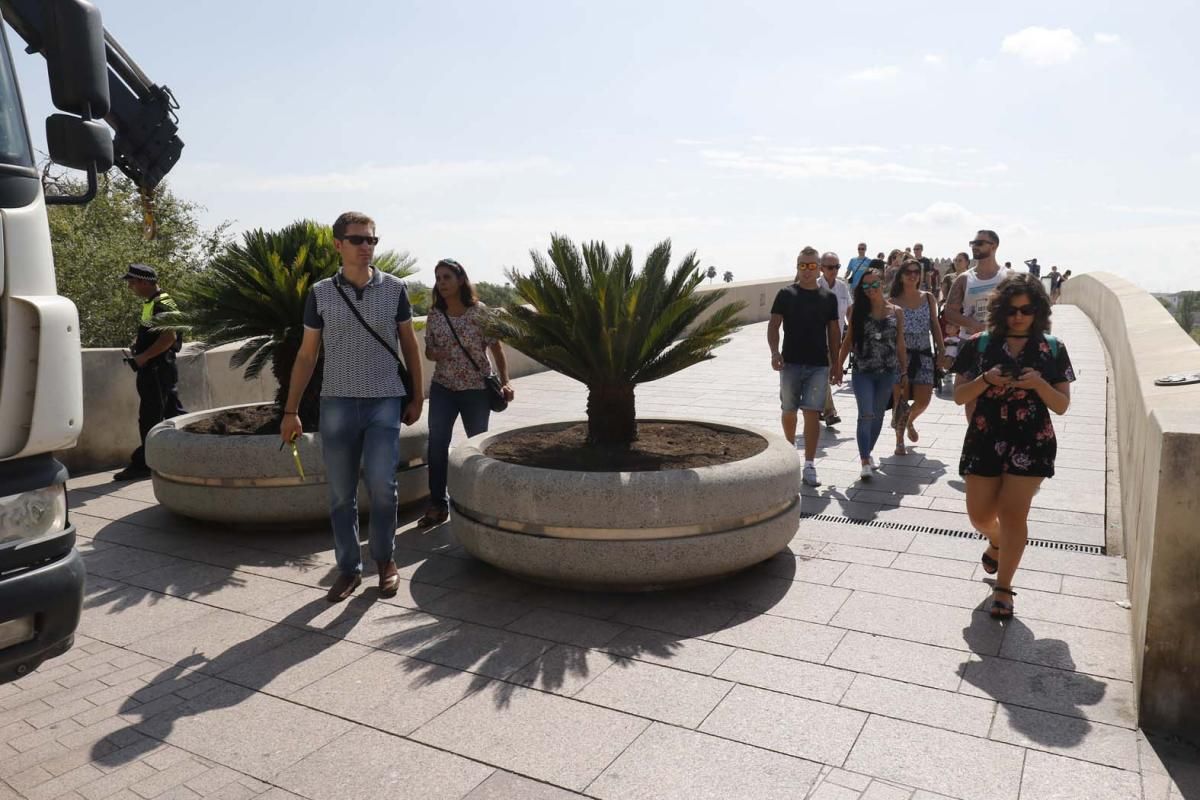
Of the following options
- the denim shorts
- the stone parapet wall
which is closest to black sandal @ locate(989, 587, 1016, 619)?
the stone parapet wall

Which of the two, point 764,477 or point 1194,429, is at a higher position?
point 1194,429

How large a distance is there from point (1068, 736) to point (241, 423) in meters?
5.57

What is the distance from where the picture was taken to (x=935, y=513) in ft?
21.0

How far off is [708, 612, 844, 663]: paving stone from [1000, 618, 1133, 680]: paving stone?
758 mm

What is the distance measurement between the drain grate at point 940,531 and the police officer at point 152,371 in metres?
5.36

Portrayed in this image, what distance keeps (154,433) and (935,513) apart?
5283 mm

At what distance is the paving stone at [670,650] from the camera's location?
13.4ft

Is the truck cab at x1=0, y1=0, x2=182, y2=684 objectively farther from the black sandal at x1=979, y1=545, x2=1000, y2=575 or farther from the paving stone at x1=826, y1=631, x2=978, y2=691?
the black sandal at x1=979, y1=545, x2=1000, y2=575

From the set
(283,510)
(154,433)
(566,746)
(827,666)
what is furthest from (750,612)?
(154,433)

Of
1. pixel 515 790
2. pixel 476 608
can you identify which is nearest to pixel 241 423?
pixel 476 608

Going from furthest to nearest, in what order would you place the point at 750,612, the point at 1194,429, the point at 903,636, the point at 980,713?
1. the point at 750,612
2. the point at 903,636
3. the point at 980,713
4. the point at 1194,429

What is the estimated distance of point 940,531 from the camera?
5.99m

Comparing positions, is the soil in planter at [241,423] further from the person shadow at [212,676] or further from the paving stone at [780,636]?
the paving stone at [780,636]

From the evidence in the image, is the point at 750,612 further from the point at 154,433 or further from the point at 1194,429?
the point at 154,433
